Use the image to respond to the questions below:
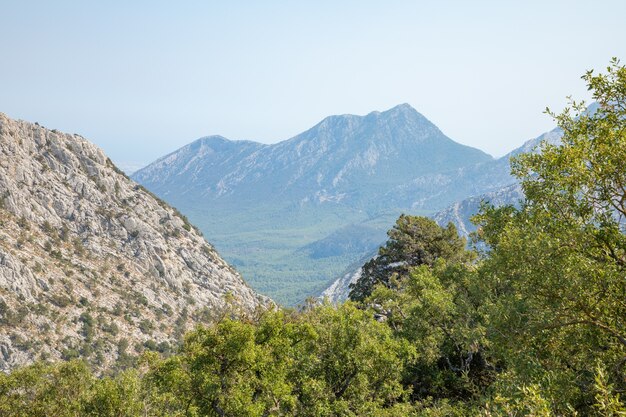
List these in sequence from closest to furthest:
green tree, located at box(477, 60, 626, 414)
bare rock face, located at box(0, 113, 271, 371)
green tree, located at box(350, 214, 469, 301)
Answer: green tree, located at box(477, 60, 626, 414)
green tree, located at box(350, 214, 469, 301)
bare rock face, located at box(0, 113, 271, 371)

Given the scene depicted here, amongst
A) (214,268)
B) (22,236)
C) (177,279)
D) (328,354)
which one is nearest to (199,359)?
(328,354)

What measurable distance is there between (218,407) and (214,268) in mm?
134847

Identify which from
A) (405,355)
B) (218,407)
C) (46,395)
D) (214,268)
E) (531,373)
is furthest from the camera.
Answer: (214,268)

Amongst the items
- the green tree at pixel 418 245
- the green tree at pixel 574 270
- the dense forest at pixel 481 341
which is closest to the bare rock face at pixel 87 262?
the green tree at pixel 418 245

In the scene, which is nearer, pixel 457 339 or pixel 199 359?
pixel 199 359

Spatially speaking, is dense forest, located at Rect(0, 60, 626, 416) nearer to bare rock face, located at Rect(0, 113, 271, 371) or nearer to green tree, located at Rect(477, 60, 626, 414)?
green tree, located at Rect(477, 60, 626, 414)

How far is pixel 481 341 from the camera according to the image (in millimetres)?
27016

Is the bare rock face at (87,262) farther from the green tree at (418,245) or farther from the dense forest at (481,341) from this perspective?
the dense forest at (481,341)

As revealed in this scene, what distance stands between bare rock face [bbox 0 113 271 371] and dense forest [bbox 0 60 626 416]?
45.9 m

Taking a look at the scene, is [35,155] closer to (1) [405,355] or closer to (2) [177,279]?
(2) [177,279]

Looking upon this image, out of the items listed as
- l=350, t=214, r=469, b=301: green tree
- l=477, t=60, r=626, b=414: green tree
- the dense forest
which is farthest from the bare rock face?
l=477, t=60, r=626, b=414: green tree

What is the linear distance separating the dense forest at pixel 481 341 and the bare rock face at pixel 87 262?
45.9 m

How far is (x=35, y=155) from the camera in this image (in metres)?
135

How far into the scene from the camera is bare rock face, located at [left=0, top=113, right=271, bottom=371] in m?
93.8
